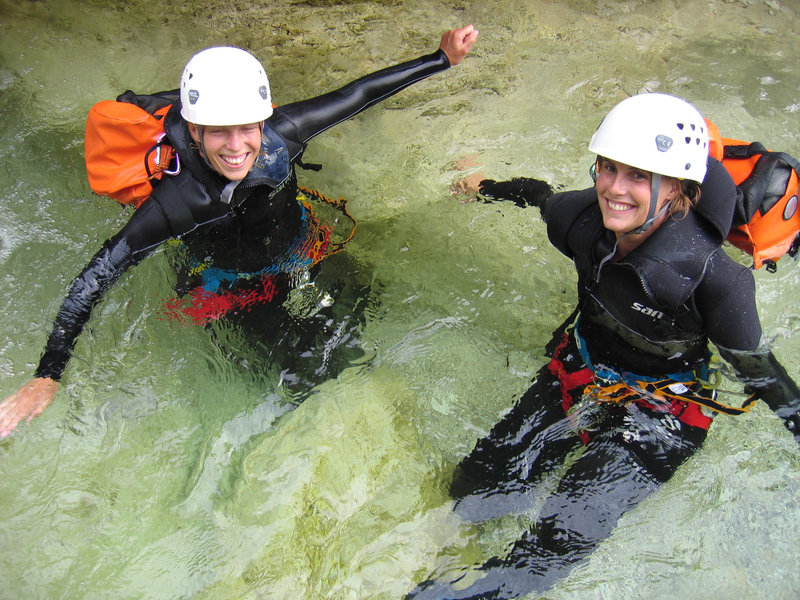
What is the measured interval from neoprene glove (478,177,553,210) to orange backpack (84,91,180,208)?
1863 millimetres

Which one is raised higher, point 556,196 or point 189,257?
point 189,257

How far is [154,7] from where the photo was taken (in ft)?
18.8

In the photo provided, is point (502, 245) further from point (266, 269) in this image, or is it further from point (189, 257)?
point (189, 257)

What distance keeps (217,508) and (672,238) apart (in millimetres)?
2883

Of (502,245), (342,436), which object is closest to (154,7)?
(502,245)


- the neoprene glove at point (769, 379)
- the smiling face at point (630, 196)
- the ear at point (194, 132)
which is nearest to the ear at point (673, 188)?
the smiling face at point (630, 196)

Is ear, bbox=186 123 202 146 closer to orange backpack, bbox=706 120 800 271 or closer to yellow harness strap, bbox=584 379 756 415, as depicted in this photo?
yellow harness strap, bbox=584 379 756 415

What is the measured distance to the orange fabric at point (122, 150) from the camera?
342 centimetres

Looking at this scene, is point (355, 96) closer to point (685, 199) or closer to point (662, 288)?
point (685, 199)

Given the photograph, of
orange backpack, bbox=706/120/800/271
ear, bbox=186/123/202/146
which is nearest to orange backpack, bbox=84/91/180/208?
ear, bbox=186/123/202/146

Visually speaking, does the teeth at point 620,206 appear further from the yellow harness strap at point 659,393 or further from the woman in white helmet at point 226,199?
the woman in white helmet at point 226,199

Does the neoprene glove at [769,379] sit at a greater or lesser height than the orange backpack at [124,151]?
lesser

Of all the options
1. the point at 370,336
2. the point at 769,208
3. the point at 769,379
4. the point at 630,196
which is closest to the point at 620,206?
the point at 630,196

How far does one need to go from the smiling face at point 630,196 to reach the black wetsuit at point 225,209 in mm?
1850
